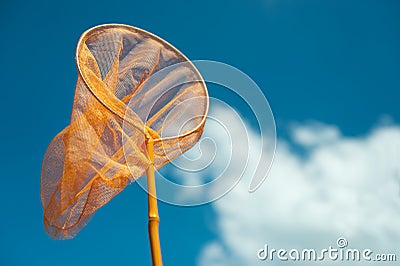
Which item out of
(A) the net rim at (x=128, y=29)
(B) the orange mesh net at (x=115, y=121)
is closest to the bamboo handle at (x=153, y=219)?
(B) the orange mesh net at (x=115, y=121)

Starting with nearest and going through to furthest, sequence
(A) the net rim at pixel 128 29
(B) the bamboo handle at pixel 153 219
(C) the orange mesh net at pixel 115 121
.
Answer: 1. (B) the bamboo handle at pixel 153 219
2. (A) the net rim at pixel 128 29
3. (C) the orange mesh net at pixel 115 121

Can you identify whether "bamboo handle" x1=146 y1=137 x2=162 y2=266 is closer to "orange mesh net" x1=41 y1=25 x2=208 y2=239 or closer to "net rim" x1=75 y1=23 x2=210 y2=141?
"orange mesh net" x1=41 y1=25 x2=208 y2=239

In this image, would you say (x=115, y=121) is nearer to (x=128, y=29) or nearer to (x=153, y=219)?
(x=153, y=219)

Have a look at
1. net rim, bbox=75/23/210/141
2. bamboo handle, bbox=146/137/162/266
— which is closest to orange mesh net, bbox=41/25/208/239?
net rim, bbox=75/23/210/141

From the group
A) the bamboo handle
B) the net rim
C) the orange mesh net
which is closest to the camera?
the bamboo handle

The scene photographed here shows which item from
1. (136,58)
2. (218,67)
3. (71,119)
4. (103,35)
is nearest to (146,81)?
(136,58)

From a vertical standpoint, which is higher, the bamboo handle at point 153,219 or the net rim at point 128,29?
the net rim at point 128,29

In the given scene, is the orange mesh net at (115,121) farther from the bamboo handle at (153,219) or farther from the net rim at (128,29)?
the bamboo handle at (153,219)

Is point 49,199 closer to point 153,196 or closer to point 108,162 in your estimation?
point 108,162
